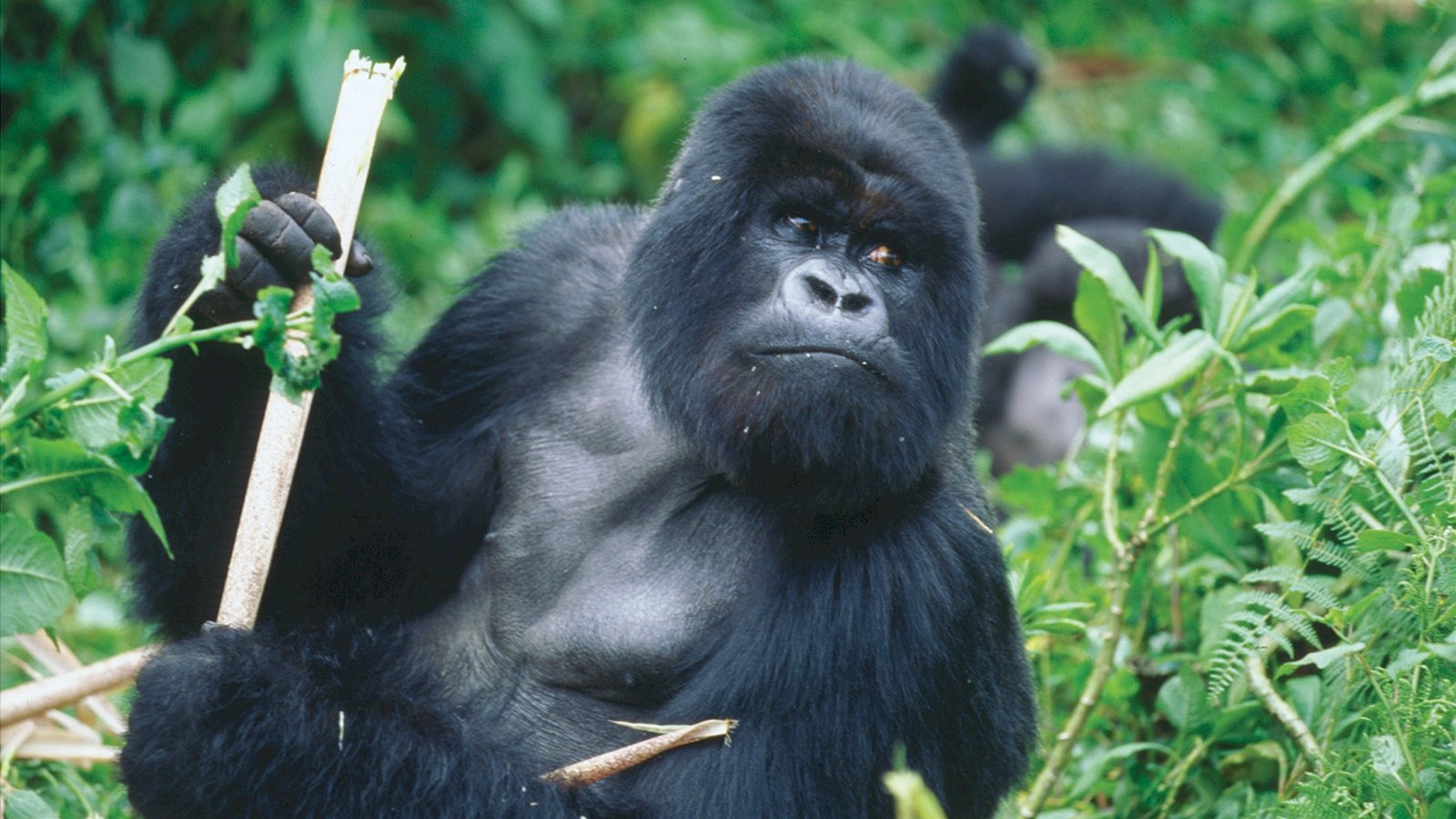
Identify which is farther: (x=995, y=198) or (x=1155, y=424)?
A: (x=995, y=198)

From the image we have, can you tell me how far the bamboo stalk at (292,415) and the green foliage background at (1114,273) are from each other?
0.33m

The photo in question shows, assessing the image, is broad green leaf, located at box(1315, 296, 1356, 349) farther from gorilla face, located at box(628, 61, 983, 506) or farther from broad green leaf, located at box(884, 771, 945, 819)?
broad green leaf, located at box(884, 771, 945, 819)

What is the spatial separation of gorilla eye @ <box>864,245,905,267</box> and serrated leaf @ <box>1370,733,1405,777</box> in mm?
1307

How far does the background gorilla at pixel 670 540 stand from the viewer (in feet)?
9.70

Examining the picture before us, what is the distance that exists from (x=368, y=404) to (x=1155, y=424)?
1.91 meters

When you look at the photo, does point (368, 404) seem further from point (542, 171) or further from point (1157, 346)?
point (542, 171)

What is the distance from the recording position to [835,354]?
301 cm

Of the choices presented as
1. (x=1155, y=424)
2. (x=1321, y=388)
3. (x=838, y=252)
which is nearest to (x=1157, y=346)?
(x=1155, y=424)

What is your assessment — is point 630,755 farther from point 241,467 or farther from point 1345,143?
point 1345,143

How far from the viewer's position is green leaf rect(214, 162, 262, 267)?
8.19ft

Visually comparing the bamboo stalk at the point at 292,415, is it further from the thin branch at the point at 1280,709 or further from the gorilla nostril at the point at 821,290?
the thin branch at the point at 1280,709

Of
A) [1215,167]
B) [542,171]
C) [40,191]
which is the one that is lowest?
[1215,167]

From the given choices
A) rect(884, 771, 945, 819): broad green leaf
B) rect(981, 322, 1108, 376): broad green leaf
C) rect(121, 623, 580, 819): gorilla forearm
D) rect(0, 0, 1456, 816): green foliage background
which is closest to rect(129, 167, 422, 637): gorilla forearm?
rect(121, 623, 580, 819): gorilla forearm

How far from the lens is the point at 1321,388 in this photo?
10.2ft
